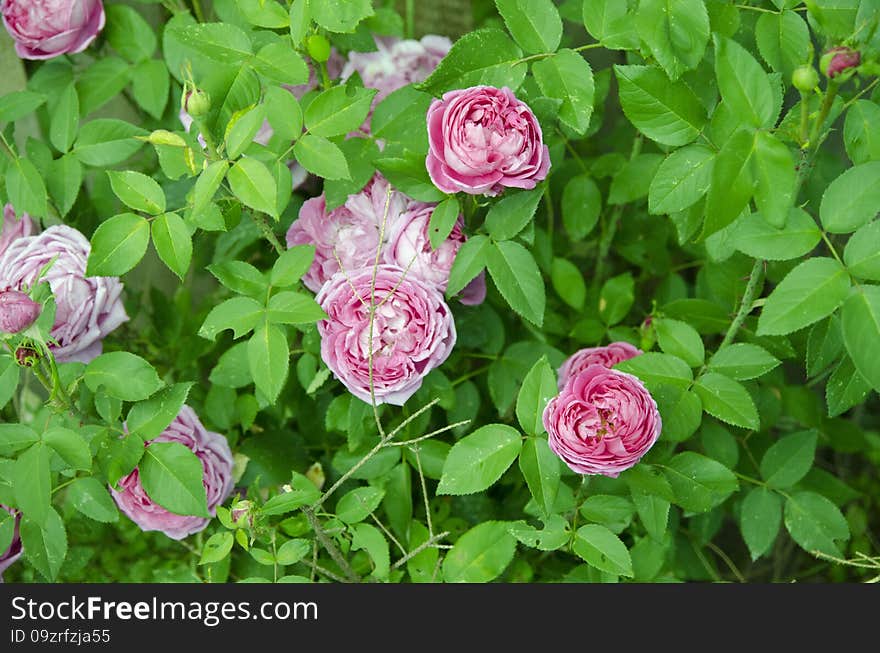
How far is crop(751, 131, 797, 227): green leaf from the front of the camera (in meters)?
0.74

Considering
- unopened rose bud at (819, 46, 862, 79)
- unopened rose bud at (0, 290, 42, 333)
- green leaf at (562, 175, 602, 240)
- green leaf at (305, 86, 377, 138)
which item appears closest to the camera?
unopened rose bud at (819, 46, 862, 79)

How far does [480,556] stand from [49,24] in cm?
84

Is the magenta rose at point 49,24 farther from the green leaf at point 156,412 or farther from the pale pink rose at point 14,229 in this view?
the green leaf at point 156,412

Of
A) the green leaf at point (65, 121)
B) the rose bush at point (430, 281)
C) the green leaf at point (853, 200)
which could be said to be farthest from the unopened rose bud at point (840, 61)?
the green leaf at point (65, 121)

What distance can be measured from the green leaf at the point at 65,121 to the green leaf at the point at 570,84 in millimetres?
613

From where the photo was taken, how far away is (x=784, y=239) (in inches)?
31.7

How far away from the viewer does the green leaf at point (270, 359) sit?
0.90 meters

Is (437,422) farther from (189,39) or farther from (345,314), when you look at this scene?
(189,39)

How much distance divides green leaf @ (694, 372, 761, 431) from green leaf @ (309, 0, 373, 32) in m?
0.52

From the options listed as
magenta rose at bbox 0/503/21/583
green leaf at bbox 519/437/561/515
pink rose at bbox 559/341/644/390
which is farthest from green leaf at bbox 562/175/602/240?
magenta rose at bbox 0/503/21/583

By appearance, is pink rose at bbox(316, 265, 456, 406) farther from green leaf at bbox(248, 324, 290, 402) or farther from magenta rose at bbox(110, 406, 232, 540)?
magenta rose at bbox(110, 406, 232, 540)

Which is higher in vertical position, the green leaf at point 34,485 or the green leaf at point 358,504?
the green leaf at point 34,485

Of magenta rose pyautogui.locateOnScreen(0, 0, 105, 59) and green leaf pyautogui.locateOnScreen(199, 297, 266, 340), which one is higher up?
magenta rose pyautogui.locateOnScreen(0, 0, 105, 59)

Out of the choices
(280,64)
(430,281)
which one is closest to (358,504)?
(430,281)
